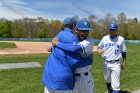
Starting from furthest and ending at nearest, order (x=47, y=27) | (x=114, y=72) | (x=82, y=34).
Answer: (x=47, y=27) < (x=114, y=72) < (x=82, y=34)

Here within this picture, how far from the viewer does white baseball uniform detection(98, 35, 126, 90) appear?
8297mm

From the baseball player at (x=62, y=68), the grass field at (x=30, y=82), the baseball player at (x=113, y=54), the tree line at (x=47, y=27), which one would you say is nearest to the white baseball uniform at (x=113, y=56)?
the baseball player at (x=113, y=54)

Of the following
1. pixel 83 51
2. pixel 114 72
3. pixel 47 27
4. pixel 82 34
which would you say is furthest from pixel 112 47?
pixel 47 27

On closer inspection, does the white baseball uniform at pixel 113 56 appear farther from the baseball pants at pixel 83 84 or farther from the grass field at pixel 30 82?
the baseball pants at pixel 83 84

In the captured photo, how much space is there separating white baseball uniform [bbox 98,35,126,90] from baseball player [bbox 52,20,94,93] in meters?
2.63

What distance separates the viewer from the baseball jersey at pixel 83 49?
464 cm

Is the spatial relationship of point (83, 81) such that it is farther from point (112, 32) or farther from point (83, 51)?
point (112, 32)

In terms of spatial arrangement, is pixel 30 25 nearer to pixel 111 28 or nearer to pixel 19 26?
pixel 19 26

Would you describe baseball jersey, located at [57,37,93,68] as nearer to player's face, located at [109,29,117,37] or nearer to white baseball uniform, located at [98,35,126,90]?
white baseball uniform, located at [98,35,126,90]

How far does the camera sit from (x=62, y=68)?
4.64 meters

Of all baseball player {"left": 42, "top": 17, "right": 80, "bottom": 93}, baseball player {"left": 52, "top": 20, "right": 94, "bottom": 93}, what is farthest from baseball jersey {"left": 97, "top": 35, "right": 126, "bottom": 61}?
baseball player {"left": 42, "top": 17, "right": 80, "bottom": 93}

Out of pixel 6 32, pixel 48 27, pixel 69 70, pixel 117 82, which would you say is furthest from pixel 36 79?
pixel 48 27

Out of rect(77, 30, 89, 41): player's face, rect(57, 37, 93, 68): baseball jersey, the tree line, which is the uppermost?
rect(77, 30, 89, 41): player's face

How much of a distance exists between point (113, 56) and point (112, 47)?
244 mm
